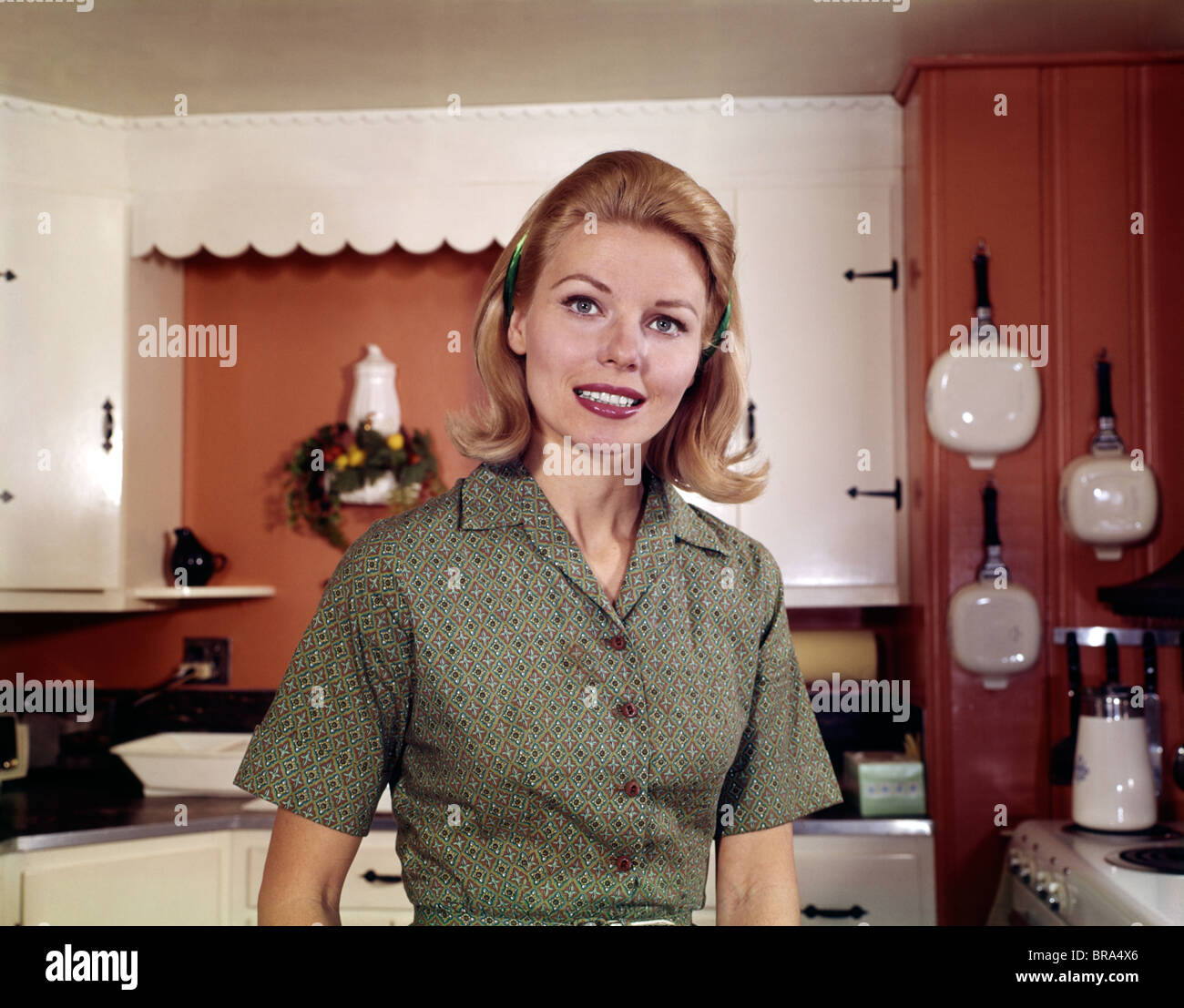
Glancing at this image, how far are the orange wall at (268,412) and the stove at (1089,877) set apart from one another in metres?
1.21

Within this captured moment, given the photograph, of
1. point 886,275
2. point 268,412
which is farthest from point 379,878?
point 886,275

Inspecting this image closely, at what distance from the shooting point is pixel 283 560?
2.22 metres

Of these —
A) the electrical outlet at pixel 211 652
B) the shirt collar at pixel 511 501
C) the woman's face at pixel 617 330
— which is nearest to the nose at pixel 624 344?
the woman's face at pixel 617 330

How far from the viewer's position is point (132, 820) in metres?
1.73

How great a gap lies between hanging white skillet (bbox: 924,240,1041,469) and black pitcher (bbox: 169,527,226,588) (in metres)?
1.35

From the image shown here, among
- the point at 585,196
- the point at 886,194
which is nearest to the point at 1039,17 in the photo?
the point at 886,194

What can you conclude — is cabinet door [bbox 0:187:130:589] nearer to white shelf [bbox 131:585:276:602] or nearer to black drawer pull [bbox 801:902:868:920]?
white shelf [bbox 131:585:276:602]

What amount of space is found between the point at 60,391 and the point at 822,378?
53.0 inches

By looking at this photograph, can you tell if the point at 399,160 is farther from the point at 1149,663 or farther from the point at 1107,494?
the point at 1149,663

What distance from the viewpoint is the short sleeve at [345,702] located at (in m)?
A: 0.70
